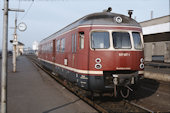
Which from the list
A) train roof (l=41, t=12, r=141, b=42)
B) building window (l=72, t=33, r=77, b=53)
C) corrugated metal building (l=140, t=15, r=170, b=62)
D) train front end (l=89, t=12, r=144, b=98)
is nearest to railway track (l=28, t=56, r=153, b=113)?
train front end (l=89, t=12, r=144, b=98)

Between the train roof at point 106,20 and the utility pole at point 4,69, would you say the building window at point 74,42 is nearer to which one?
the train roof at point 106,20

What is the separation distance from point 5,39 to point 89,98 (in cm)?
452

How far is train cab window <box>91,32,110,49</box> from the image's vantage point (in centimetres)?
728

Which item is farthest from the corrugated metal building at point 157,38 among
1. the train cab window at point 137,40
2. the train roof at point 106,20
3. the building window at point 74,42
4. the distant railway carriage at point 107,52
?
the building window at point 74,42

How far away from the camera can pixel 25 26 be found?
57.1ft

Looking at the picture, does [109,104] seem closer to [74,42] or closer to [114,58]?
[114,58]

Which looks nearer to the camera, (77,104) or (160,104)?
(77,104)

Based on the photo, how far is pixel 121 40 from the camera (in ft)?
24.6

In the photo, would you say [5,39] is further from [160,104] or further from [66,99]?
[160,104]

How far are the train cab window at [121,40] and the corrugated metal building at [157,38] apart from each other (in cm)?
2053

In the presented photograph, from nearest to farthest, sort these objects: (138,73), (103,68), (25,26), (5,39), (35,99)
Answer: (5,39), (103,68), (138,73), (35,99), (25,26)

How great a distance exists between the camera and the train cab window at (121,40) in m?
7.38

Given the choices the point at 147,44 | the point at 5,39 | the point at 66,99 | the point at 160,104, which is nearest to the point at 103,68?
the point at 66,99

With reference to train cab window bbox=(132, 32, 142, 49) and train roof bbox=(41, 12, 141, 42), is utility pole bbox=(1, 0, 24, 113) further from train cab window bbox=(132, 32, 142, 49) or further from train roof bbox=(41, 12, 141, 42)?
train cab window bbox=(132, 32, 142, 49)
